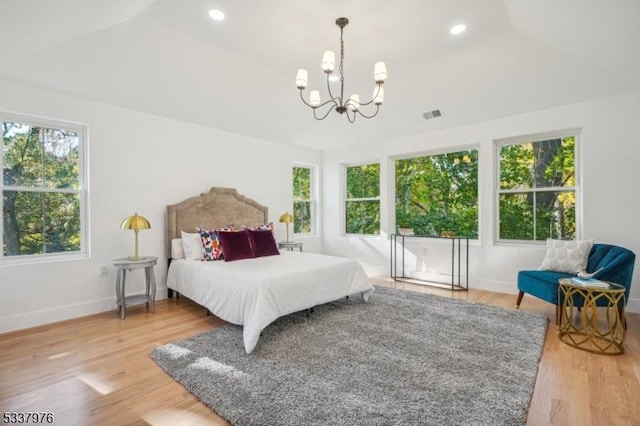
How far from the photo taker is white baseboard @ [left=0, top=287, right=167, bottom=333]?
307cm

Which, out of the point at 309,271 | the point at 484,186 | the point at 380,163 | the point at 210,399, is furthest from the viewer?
the point at 380,163

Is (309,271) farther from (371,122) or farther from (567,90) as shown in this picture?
(567,90)

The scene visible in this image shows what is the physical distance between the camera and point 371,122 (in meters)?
5.25

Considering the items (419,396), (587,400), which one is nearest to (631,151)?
(587,400)

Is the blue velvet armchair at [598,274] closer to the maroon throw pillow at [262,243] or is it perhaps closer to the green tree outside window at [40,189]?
the maroon throw pillow at [262,243]

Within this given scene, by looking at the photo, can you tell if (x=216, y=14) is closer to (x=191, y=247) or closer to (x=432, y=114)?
(x=191, y=247)

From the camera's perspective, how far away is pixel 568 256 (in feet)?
11.5

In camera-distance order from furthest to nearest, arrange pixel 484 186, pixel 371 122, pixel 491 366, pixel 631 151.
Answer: pixel 371 122
pixel 484 186
pixel 631 151
pixel 491 366

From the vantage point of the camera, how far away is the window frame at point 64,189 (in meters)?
3.16

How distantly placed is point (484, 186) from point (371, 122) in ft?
6.71

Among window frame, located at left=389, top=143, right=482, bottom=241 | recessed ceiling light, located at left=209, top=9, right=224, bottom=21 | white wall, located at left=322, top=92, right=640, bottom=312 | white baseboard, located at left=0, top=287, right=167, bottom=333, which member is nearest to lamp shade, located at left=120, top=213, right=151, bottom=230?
white baseboard, located at left=0, top=287, right=167, bottom=333

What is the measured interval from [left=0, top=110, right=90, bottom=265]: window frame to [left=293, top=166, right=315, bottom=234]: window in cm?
344

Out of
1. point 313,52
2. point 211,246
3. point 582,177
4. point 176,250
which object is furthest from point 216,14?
point 582,177

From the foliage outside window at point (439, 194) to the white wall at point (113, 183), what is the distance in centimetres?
293
